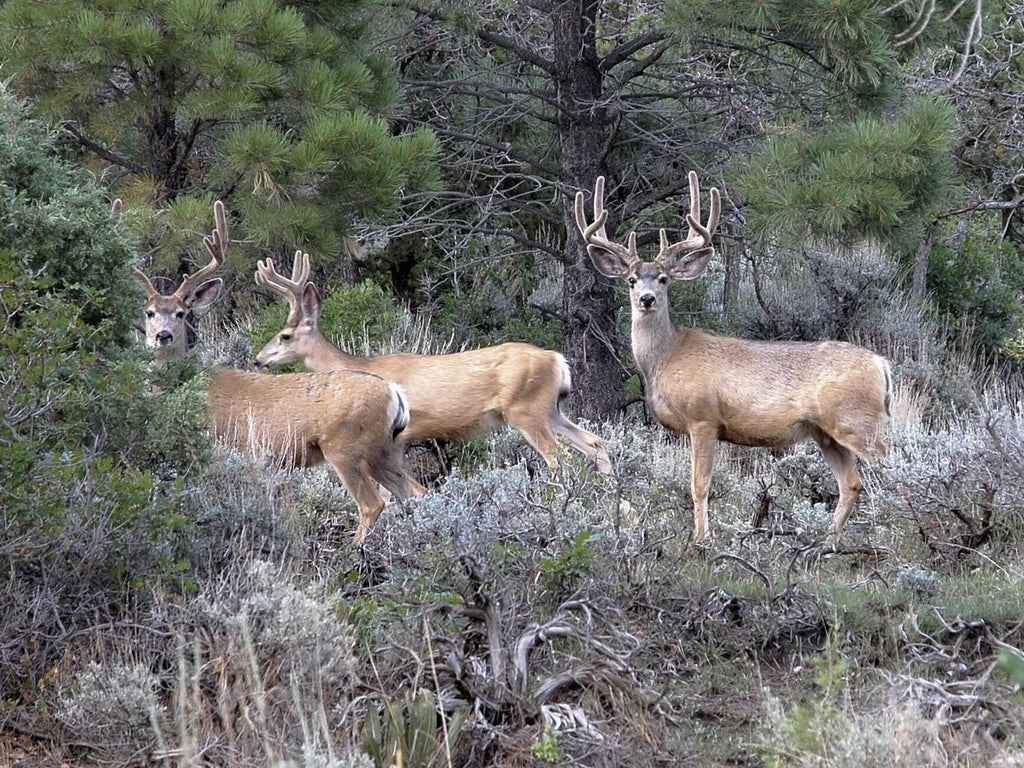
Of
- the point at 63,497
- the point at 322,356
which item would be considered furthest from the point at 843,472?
the point at 63,497

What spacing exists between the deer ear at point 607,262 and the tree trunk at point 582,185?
6.13 ft

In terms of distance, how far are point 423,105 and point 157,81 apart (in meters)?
3.32

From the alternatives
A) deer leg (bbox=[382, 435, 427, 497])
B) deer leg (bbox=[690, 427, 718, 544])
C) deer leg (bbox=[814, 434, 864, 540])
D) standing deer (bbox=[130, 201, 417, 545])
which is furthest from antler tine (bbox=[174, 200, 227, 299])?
deer leg (bbox=[814, 434, 864, 540])

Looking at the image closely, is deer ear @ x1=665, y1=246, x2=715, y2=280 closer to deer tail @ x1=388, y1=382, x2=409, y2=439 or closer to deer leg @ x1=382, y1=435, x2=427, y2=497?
deer tail @ x1=388, y1=382, x2=409, y2=439

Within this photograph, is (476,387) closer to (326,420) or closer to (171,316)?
(326,420)

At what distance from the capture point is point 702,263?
10.5 meters

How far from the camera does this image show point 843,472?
948 cm

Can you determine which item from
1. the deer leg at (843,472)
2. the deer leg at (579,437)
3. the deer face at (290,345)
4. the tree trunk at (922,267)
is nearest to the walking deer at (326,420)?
the deer leg at (579,437)

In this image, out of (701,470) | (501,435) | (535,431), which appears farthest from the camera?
(501,435)

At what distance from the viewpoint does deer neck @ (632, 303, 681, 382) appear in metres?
10.2

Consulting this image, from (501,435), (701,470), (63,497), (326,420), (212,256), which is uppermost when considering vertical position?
(63,497)

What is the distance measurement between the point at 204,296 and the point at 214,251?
80 cm

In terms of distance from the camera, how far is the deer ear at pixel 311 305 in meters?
11.9

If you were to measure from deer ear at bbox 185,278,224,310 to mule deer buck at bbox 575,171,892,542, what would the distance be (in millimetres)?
2923
